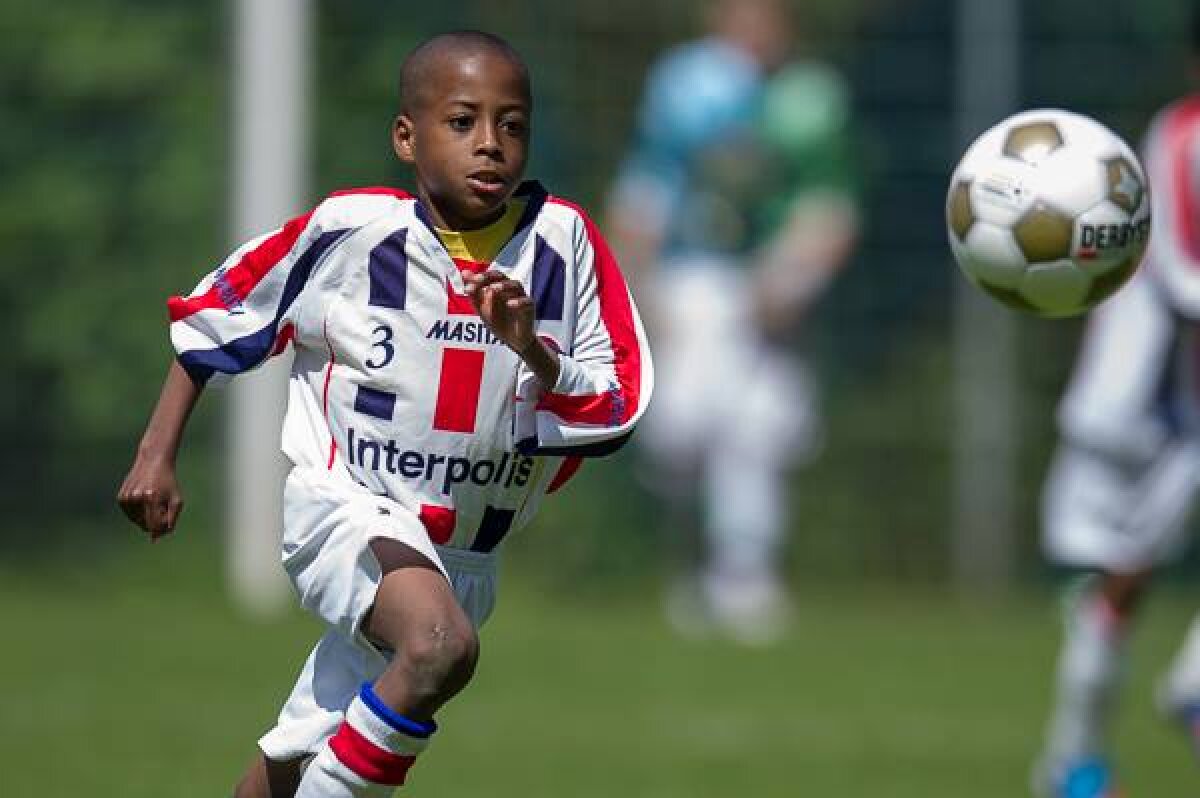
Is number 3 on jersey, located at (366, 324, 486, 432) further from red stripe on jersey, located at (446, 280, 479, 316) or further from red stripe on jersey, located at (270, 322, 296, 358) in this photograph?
red stripe on jersey, located at (270, 322, 296, 358)

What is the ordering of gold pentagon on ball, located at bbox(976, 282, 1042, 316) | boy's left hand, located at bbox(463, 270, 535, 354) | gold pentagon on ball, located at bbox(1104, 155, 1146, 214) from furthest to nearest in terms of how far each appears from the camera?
1. gold pentagon on ball, located at bbox(976, 282, 1042, 316)
2. gold pentagon on ball, located at bbox(1104, 155, 1146, 214)
3. boy's left hand, located at bbox(463, 270, 535, 354)

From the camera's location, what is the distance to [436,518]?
519 centimetres

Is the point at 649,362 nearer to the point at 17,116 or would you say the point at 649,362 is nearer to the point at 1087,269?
the point at 1087,269

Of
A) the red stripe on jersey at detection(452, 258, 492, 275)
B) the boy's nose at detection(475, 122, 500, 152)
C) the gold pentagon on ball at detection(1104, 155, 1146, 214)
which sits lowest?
the red stripe on jersey at detection(452, 258, 492, 275)

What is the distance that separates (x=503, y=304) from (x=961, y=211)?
1.65 metres

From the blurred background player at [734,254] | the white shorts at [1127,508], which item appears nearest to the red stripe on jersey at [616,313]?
the white shorts at [1127,508]

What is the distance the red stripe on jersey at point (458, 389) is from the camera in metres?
5.08

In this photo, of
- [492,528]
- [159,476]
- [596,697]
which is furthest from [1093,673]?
[159,476]

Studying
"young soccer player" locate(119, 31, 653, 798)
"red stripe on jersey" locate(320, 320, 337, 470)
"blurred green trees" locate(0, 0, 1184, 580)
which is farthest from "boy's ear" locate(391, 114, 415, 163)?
"blurred green trees" locate(0, 0, 1184, 580)

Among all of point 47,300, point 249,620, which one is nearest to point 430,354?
point 249,620

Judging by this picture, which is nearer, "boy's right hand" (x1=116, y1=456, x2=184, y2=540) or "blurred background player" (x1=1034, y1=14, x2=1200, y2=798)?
"boy's right hand" (x1=116, y1=456, x2=184, y2=540)

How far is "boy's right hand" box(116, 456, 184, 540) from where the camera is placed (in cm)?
499

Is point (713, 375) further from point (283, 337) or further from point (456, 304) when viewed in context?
point (456, 304)

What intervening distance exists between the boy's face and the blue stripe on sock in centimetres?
95
